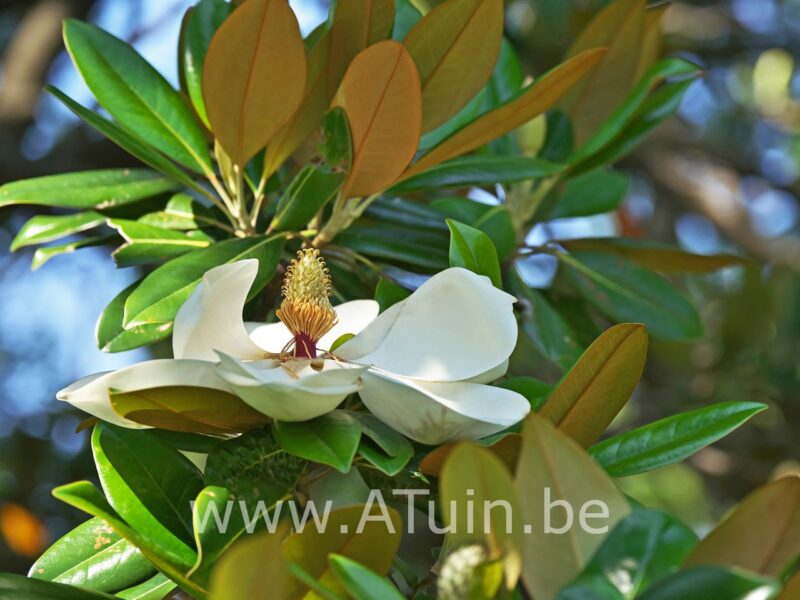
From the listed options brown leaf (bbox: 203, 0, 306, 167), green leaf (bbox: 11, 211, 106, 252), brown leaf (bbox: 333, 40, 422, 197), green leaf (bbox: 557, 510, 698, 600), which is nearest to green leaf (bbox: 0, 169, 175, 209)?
green leaf (bbox: 11, 211, 106, 252)

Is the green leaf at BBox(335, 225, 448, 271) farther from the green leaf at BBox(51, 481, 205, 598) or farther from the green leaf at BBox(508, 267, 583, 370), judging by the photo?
the green leaf at BBox(51, 481, 205, 598)

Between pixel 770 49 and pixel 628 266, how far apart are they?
1.93 meters

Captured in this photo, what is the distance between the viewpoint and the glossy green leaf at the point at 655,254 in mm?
1414

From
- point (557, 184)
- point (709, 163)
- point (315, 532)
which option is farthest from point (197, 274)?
point (709, 163)

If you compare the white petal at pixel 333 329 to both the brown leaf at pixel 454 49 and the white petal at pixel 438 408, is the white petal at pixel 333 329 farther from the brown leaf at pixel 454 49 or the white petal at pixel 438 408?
the brown leaf at pixel 454 49

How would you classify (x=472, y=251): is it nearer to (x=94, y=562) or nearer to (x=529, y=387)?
(x=529, y=387)

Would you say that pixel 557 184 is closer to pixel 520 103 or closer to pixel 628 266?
pixel 628 266

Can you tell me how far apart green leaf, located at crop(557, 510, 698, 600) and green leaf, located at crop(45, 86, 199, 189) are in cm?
65

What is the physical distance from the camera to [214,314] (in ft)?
2.73

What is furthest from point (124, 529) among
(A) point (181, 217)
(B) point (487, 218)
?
(B) point (487, 218)

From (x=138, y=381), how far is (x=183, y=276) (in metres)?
0.25

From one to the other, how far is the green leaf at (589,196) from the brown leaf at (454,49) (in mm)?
391

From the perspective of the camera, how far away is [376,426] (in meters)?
0.79

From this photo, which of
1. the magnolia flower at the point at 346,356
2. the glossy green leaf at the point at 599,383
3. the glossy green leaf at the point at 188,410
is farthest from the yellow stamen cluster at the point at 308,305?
the glossy green leaf at the point at 599,383
